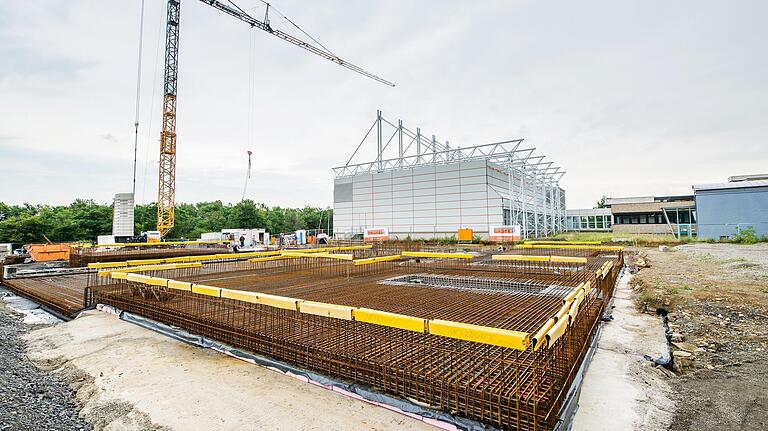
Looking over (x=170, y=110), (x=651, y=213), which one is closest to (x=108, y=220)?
(x=170, y=110)

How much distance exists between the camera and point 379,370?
3.54m

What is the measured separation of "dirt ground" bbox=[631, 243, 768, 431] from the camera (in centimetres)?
338

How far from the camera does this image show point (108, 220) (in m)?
39.7

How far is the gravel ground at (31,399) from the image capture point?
10.6 feet

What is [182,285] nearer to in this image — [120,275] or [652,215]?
[120,275]

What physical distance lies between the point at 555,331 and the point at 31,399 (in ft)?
17.3

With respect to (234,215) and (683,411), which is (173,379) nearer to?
(683,411)

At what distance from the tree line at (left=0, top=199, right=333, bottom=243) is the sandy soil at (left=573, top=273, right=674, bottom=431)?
140 feet

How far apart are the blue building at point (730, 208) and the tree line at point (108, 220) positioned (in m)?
38.7

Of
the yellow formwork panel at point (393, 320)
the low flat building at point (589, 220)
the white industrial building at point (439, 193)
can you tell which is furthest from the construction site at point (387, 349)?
the low flat building at point (589, 220)

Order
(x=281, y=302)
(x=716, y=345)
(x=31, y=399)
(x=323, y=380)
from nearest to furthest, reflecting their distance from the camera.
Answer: (x=31, y=399), (x=323, y=380), (x=281, y=302), (x=716, y=345)

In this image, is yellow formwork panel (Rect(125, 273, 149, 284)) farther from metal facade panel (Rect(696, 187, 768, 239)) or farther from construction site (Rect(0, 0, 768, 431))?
metal facade panel (Rect(696, 187, 768, 239))

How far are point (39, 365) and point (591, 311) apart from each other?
7.99 meters

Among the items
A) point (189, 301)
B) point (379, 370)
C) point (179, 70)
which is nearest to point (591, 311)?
point (379, 370)
